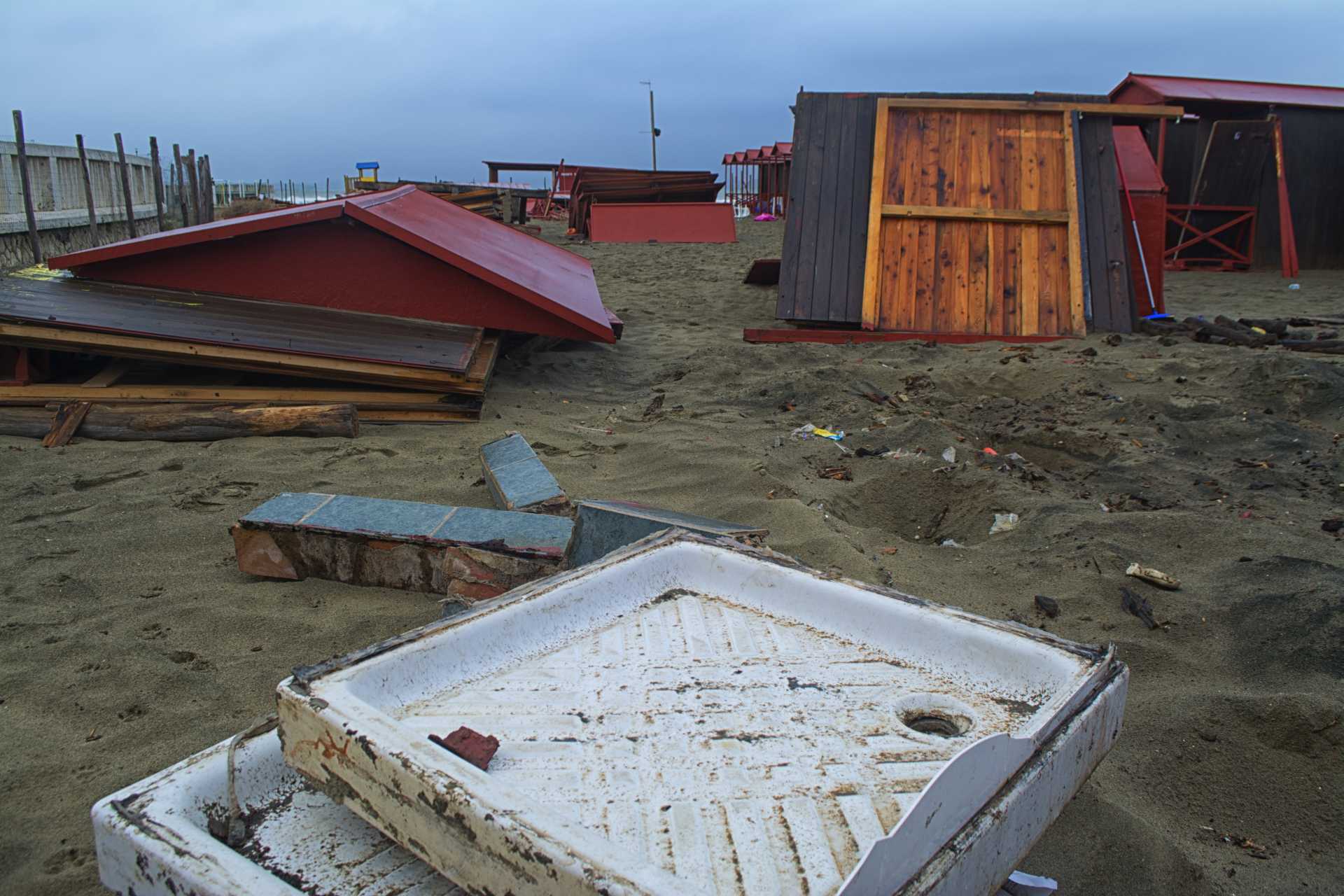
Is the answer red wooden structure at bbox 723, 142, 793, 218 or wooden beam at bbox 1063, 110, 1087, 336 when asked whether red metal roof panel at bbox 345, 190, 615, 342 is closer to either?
wooden beam at bbox 1063, 110, 1087, 336

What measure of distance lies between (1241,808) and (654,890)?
5.34ft

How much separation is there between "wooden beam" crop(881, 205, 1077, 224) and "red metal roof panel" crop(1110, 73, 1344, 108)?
317 inches

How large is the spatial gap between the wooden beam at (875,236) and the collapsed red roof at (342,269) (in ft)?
8.02

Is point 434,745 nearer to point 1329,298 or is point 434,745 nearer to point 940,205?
point 940,205

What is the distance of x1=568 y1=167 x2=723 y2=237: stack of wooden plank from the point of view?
2066 centimetres

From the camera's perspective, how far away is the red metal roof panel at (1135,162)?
25.8 ft

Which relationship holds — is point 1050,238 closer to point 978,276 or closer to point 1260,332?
point 978,276

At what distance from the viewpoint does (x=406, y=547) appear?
9.45ft

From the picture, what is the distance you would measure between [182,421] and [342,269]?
1.53 meters

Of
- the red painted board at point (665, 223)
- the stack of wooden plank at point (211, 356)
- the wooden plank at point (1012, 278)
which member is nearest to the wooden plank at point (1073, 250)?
the wooden plank at point (1012, 278)

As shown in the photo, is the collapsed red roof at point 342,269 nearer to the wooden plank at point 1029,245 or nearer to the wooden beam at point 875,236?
the wooden beam at point 875,236

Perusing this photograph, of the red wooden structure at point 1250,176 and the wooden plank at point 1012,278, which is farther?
the red wooden structure at point 1250,176

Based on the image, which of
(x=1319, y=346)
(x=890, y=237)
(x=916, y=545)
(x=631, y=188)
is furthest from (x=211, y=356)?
(x=631, y=188)

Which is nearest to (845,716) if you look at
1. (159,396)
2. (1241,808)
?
(1241,808)
